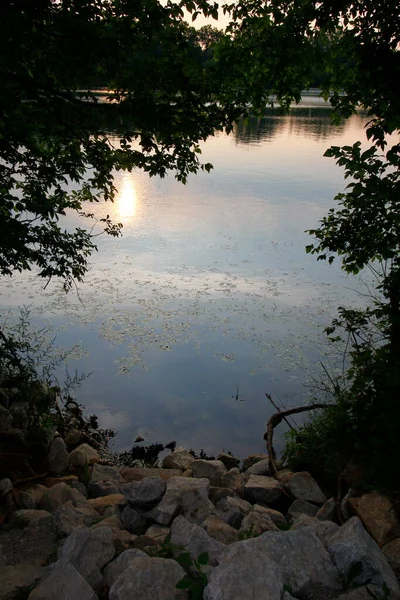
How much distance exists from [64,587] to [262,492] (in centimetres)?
354

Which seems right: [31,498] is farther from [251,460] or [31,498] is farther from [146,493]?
[251,460]

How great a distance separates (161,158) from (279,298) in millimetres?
7489

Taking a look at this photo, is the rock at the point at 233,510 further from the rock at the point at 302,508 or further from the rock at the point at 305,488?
the rock at the point at 305,488

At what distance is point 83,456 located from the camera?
7824 millimetres

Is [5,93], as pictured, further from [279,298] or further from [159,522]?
[279,298]

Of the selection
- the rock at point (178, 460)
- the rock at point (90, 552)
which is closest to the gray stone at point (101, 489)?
the rock at point (178, 460)

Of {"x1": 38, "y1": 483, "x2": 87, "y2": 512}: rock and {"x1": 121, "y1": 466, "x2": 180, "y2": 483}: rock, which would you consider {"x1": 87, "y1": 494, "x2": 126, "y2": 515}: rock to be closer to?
{"x1": 38, "y1": 483, "x2": 87, "y2": 512}: rock

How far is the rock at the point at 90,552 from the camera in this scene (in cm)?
392

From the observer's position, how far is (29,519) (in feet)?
16.9

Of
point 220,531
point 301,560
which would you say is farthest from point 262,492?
point 301,560

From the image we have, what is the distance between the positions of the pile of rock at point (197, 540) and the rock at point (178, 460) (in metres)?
0.67

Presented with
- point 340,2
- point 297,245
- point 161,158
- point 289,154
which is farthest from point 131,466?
point 289,154

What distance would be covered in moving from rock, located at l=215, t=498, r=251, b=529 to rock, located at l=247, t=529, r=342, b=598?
1.41 meters

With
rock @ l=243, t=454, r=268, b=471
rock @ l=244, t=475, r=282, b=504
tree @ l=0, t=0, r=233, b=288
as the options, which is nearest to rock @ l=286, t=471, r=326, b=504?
rock @ l=244, t=475, r=282, b=504
